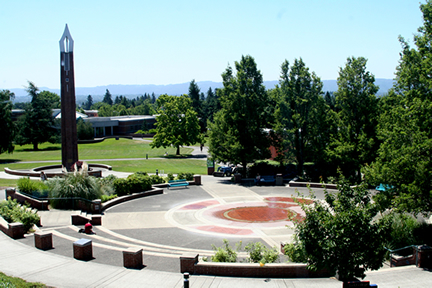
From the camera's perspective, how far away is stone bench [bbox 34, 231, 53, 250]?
14359mm

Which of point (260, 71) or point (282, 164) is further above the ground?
point (260, 71)

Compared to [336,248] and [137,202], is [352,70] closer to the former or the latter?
[137,202]

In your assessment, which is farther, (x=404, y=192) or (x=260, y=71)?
(x=260, y=71)

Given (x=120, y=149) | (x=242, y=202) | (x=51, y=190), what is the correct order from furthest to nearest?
(x=120, y=149) < (x=242, y=202) < (x=51, y=190)

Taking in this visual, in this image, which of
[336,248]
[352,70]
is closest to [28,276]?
[336,248]

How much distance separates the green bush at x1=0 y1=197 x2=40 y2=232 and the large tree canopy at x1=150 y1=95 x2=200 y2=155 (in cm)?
4646

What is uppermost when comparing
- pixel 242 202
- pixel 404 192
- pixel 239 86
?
pixel 239 86

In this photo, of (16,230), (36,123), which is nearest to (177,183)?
(16,230)

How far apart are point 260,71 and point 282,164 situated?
30.7 ft

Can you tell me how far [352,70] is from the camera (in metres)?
32.6

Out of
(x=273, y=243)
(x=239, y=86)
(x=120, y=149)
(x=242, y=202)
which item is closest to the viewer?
(x=273, y=243)

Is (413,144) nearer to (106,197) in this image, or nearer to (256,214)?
(256,214)

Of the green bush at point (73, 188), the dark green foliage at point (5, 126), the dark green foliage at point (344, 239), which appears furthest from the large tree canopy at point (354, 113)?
the dark green foliage at point (5, 126)

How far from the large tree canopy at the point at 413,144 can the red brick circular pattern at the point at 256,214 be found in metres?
5.71
